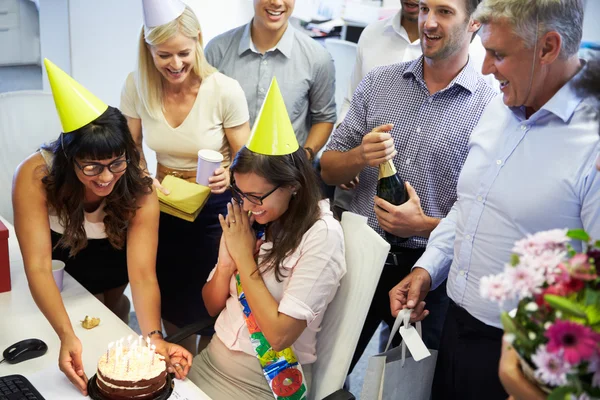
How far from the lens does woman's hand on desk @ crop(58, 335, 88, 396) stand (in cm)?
155

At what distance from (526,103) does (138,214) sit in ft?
3.91

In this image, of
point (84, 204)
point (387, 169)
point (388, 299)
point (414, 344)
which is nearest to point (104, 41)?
point (84, 204)

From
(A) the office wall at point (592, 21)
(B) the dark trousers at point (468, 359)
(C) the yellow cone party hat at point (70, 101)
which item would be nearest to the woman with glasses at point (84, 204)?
(C) the yellow cone party hat at point (70, 101)

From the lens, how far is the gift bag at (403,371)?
158cm

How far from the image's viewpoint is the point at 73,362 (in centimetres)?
160

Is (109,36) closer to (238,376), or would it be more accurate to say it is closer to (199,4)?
(199,4)

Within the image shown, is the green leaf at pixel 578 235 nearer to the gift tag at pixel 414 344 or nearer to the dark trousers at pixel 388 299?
the gift tag at pixel 414 344

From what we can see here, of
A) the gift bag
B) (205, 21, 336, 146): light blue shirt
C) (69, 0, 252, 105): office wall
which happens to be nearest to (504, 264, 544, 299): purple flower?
the gift bag

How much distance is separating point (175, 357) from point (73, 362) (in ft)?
0.88

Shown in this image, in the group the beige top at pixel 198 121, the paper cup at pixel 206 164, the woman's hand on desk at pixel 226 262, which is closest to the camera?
the woman's hand on desk at pixel 226 262

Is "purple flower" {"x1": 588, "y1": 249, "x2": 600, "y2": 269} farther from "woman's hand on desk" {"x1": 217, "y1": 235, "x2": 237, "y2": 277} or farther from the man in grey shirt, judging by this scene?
the man in grey shirt

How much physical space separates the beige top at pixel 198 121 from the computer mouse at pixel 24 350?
1.01 m

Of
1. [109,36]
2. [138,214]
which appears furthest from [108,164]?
[109,36]

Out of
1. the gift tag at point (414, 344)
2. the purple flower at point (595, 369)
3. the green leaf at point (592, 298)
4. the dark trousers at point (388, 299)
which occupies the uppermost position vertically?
the green leaf at point (592, 298)
